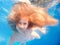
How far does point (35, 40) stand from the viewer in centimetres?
128

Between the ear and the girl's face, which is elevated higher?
the ear

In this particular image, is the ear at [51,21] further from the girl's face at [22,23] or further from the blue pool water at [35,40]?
→ the girl's face at [22,23]

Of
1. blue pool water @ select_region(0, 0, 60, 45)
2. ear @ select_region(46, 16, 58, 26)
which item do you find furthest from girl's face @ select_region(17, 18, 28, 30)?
ear @ select_region(46, 16, 58, 26)

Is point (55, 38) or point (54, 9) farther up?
point (54, 9)

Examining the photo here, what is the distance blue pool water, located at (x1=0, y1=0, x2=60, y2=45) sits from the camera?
120 cm

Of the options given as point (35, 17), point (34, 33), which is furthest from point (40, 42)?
point (35, 17)

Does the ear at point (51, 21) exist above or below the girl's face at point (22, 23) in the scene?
above

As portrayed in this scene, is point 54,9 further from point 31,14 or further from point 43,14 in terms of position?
point 31,14

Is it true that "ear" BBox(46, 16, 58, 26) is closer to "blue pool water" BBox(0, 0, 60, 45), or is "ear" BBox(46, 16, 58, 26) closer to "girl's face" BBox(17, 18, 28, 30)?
"blue pool water" BBox(0, 0, 60, 45)

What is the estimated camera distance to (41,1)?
1.26 metres

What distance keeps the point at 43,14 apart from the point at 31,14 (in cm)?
10

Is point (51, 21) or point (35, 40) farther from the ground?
point (51, 21)

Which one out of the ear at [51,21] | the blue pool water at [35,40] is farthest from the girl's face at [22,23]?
the ear at [51,21]

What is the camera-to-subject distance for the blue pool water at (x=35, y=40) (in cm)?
120
